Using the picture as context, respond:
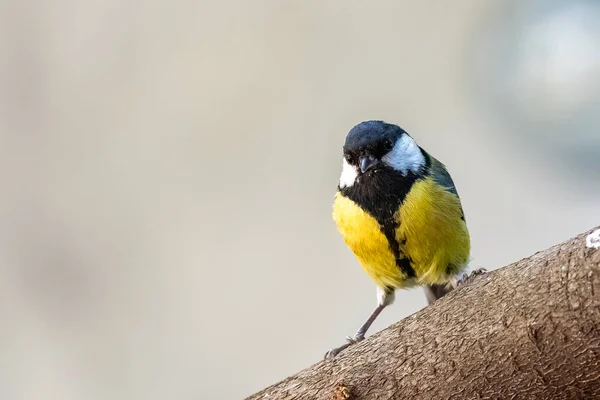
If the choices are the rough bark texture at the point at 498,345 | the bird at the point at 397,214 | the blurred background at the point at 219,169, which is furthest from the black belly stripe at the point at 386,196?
the blurred background at the point at 219,169

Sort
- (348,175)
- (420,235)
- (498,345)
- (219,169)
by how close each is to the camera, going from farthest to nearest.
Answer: (219,169), (348,175), (420,235), (498,345)

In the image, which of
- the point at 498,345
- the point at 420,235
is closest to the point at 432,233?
the point at 420,235

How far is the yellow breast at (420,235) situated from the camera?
1.00m

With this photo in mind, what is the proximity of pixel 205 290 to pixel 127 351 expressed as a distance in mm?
288

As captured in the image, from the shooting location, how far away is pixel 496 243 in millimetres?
1704

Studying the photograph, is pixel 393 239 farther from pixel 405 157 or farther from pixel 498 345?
pixel 498 345

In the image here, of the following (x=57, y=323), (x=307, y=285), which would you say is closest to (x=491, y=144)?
(x=307, y=285)

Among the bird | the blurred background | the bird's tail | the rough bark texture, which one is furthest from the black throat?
the blurred background

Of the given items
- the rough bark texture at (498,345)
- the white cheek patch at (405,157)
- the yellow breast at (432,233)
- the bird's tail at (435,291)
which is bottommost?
the rough bark texture at (498,345)

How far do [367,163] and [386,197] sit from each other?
0.24ft

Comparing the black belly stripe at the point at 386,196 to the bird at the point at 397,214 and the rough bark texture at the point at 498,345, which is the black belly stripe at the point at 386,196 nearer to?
the bird at the point at 397,214

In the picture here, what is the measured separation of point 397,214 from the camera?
3.30 ft

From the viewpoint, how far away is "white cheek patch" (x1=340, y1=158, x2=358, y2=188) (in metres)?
1.08

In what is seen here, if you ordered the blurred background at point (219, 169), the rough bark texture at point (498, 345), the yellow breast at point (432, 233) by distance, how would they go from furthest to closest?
the blurred background at point (219, 169)
the yellow breast at point (432, 233)
the rough bark texture at point (498, 345)
